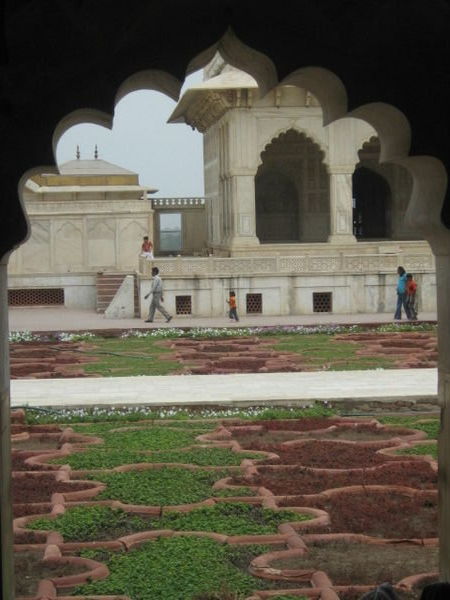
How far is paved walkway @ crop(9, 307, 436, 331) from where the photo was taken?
71.1 ft

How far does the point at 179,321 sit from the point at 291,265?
3008 millimetres

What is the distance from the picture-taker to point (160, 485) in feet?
24.7

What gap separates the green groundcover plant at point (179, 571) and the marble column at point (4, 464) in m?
1.47

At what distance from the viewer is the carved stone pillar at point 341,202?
28.2 meters

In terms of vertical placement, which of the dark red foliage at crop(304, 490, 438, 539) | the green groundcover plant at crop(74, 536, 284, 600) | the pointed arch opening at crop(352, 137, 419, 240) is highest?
the pointed arch opening at crop(352, 137, 419, 240)

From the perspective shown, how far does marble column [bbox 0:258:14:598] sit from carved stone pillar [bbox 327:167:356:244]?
2458cm

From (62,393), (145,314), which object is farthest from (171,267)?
(62,393)

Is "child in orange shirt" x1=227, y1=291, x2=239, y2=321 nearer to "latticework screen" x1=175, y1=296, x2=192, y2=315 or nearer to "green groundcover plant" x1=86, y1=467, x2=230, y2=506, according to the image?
"latticework screen" x1=175, y1=296, x2=192, y2=315

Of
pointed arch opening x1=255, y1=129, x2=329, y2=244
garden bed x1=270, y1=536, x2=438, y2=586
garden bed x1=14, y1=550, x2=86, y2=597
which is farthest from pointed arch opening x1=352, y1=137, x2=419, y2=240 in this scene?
garden bed x1=14, y1=550, x2=86, y2=597

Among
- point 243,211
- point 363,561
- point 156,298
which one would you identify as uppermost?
point 243,211

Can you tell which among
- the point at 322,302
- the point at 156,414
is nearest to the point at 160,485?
the point at 156,414

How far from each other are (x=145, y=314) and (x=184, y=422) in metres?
14.1

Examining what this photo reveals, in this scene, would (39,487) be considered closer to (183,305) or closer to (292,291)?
(183,305)

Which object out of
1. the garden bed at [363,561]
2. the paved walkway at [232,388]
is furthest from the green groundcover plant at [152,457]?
the paved walkway at [232,388]
